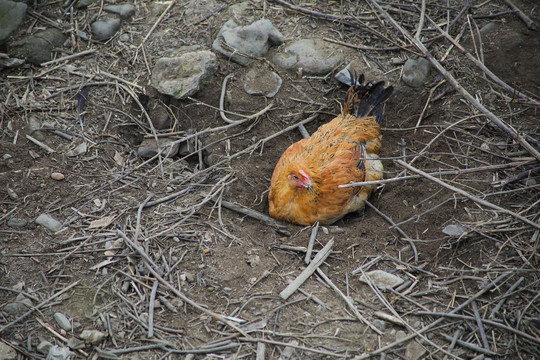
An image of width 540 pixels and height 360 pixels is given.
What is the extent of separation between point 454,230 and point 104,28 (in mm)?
4831

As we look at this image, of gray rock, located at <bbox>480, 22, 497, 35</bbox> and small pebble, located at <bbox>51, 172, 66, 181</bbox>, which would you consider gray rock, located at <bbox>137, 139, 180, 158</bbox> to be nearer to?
small pebble, located at <bbox>51, 172, 66, 181</bbox>

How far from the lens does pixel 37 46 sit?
16.1 feet

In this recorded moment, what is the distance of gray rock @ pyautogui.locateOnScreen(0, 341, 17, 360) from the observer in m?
2.74

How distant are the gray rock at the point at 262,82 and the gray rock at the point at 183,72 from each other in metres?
0.46

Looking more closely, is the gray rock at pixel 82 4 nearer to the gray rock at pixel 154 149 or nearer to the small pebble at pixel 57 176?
the gray rock at pixel 154 149

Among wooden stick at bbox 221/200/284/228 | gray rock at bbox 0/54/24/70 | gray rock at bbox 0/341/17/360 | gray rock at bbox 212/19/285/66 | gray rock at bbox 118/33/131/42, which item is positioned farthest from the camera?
gray rock at bbox 118/33/131/42

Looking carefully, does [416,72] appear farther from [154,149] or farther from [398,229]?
[154,149]

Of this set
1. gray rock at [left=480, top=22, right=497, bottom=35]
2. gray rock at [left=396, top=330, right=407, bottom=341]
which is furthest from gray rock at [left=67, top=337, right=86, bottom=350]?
gray rock at [left=480, top=22, right=497, bottom=35]

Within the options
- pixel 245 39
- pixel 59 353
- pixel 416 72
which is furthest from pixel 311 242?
pixel 245 39

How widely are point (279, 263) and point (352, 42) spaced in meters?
3.29

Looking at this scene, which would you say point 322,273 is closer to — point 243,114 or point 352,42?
point 243,114

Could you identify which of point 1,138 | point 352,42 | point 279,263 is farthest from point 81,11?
point 279,263

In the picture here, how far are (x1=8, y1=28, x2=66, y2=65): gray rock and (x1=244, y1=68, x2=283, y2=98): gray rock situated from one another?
2.48m

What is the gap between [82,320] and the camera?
3.01 meters
